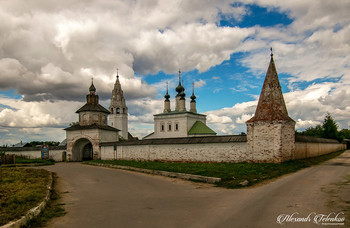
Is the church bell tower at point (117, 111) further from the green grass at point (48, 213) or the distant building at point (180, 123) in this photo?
the green grass at point (48, 213)

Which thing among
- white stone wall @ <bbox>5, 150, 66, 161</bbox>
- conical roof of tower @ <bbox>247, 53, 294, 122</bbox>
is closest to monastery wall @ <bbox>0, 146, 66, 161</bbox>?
white stone wall @ <bbox>5, 150, 66, 161</bbox>

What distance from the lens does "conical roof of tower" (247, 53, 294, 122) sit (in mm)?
18562

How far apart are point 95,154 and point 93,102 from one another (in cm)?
848

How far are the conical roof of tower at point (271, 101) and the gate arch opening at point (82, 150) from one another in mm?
23787

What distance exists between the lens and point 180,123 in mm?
43156

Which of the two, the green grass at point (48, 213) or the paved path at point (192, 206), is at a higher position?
the green grass at point (48, 213)

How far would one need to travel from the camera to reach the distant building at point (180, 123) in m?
42.4

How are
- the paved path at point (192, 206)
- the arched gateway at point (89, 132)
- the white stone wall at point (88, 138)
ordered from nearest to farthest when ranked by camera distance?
the paved path at point (192, 206), the white stone wall at point (88, 138), the arched gateway at point (89, 132)

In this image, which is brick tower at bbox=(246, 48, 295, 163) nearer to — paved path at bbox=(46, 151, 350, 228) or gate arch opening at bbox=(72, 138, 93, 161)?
paved path at bbox=(46, 151, 350, 228)

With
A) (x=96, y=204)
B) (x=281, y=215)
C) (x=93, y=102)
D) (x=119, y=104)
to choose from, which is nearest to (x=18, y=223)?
(x=96, y=204)

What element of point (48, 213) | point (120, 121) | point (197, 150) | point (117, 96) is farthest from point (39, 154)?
point (48, 213)

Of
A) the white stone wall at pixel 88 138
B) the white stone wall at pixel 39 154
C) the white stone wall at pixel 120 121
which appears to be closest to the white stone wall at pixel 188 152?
the white stone wall at pixel 88 138

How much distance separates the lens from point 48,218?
616cm

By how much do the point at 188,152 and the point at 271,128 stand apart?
23.4 feet
